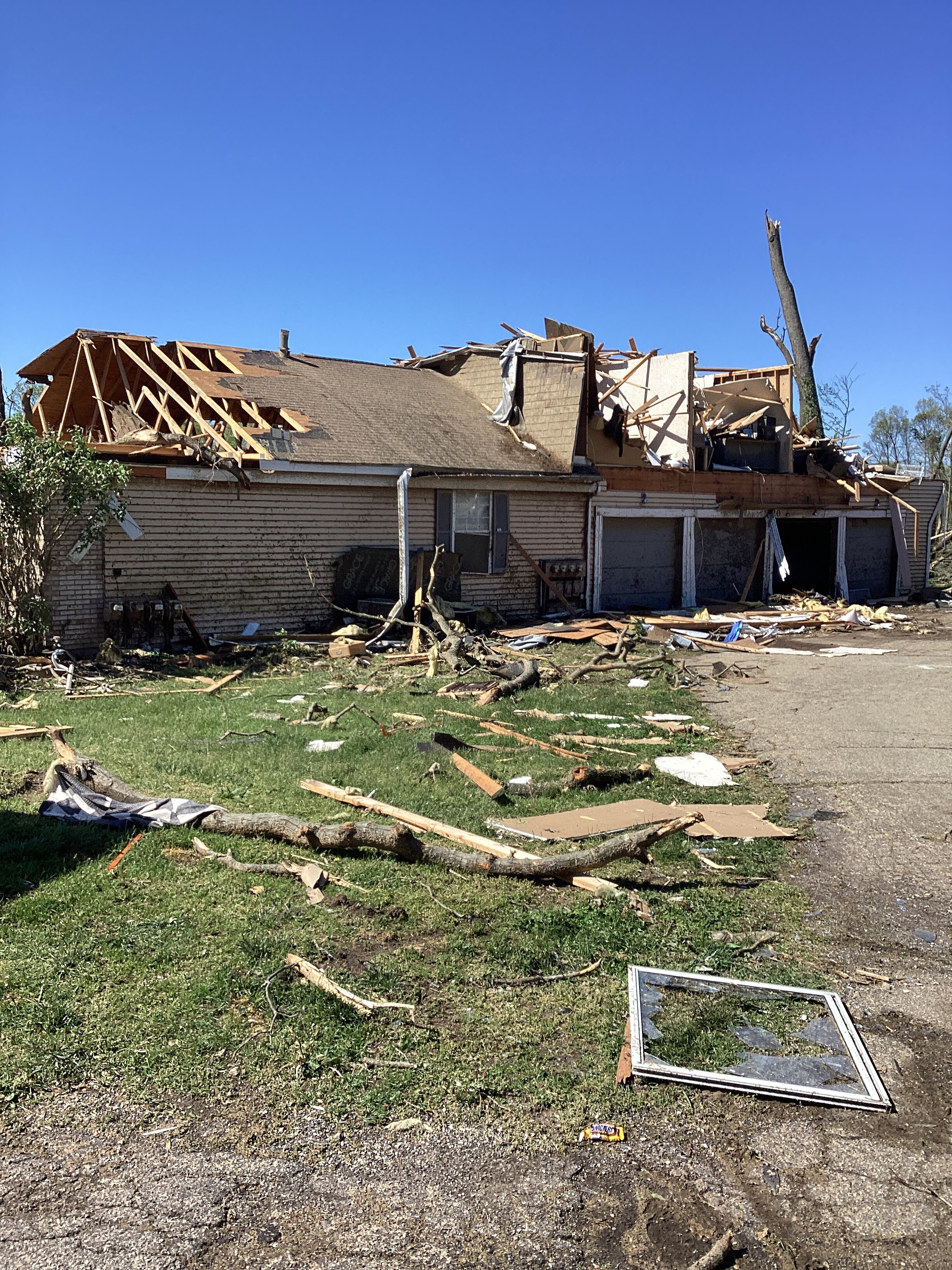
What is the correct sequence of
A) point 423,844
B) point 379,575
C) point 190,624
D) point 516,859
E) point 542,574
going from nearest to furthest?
1. point 516,859
2. point 423,844
3. point 190,624
4. point 379,575
5. point 542,574

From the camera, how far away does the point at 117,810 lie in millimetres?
6980

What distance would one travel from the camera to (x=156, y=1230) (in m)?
3.14

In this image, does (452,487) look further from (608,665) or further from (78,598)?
(78,598)

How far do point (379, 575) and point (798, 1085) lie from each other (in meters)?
14.8

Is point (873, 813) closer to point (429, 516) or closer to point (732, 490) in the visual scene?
point (429, 516)

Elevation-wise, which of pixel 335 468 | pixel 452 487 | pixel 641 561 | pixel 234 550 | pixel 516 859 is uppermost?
pixel 335 468

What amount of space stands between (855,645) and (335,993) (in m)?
16.5

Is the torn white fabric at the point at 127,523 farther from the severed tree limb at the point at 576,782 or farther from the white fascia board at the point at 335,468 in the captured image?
the severed tree limb at the point at 576,782

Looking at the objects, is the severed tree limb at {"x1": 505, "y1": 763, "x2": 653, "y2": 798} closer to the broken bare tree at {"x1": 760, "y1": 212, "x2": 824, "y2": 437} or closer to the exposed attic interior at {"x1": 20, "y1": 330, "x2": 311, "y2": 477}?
the exposed attic interior at {"x1": 20, "y1": 330, "x2": 311, "y2": 477}

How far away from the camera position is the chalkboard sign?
17719mm

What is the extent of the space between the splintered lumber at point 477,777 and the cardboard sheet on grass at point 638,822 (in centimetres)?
56

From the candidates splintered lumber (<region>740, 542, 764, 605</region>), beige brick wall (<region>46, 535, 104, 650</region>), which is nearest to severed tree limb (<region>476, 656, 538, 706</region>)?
beige brick wall (<region>46, 535, 104, 650</region>)

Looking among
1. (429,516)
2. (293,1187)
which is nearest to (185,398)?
(429,516)

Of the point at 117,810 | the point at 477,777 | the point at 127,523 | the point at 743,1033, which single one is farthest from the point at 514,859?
the point at 127,523
